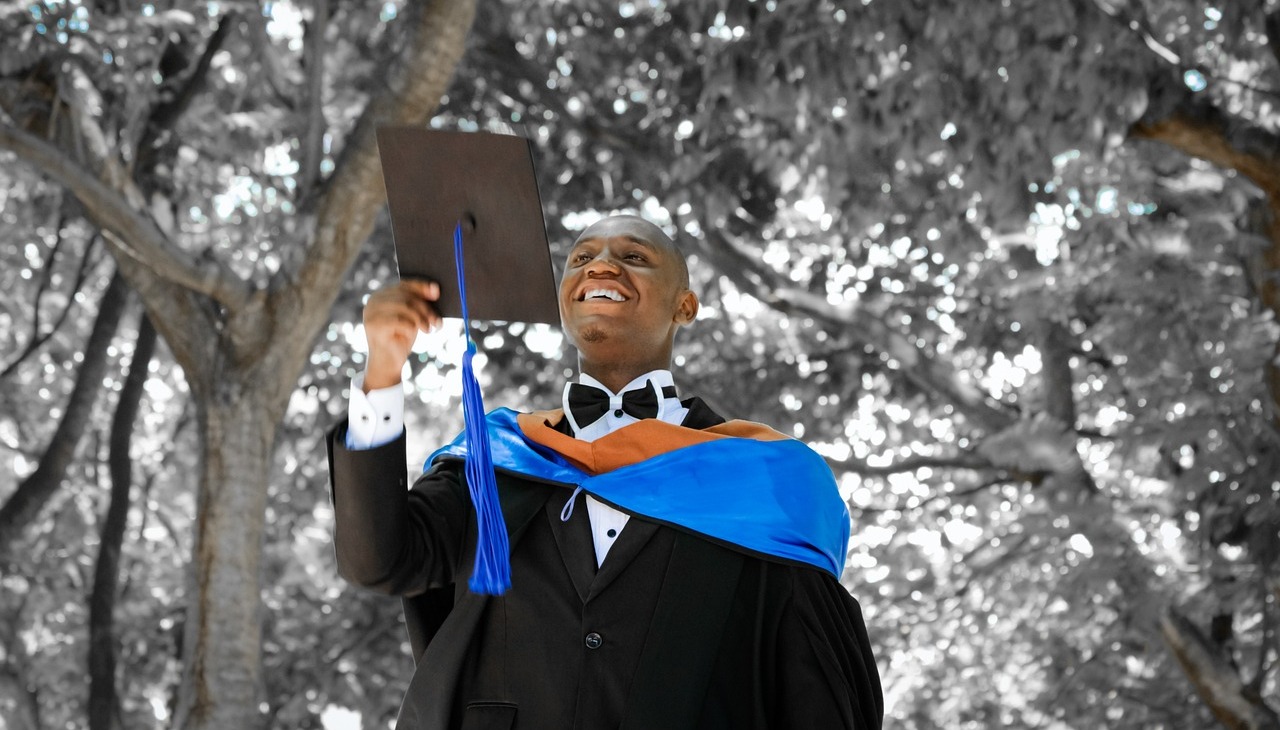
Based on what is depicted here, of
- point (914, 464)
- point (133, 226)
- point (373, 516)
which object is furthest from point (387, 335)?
point (914, 464)

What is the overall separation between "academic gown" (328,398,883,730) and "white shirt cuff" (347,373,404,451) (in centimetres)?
2

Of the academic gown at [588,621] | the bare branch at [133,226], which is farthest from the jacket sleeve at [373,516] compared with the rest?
the bare branch at [133,226]

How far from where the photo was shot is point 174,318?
6.96 meters

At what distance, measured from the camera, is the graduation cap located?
312 centimetres

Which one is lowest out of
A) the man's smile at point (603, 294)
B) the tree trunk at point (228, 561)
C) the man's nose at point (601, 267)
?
the man's smile at point (603, 294)

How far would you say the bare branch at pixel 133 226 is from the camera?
6578 millimetres

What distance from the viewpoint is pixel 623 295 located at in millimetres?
3430

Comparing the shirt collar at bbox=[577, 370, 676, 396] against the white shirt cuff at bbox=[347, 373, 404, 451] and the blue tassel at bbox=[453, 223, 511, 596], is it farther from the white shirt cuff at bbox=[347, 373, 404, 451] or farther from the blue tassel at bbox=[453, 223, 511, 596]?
the white shirt cuff at bbox=[347, 373, 404, 451]

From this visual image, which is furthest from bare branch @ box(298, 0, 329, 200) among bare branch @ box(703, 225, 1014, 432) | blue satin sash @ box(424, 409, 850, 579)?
blue satin sash @ box(424, 409, 850, 579)

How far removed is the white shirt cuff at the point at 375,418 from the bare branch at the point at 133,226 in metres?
3.87

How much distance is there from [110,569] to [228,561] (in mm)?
2534

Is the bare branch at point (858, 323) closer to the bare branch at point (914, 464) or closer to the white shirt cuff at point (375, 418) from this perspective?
the bare branch at point (914, 464)

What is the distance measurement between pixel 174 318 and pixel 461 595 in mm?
4205

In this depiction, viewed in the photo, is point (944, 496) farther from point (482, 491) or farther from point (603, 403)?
point (482, 491)
